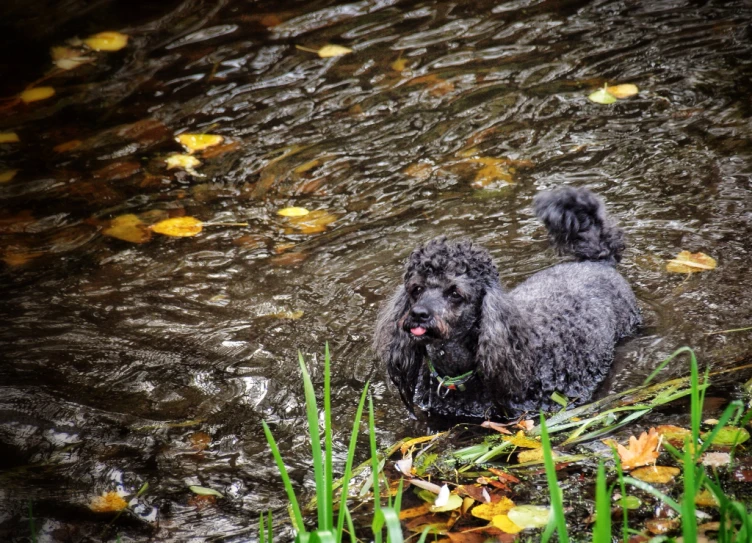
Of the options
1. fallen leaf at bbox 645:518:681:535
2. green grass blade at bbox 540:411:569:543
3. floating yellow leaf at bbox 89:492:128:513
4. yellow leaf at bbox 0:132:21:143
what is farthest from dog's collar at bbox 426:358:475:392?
yellow leaf at bbox 0:132:21:143

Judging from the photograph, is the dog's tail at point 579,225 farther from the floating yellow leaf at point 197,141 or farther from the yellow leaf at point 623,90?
the floating yellow leaf at point 197,141

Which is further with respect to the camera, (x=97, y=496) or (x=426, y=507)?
(x=97, y=496)

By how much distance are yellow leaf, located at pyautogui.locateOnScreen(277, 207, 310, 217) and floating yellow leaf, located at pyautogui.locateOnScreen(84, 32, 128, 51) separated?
396 cm

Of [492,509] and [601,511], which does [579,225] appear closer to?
[492,509]

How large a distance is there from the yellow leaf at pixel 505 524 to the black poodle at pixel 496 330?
1.32 metres

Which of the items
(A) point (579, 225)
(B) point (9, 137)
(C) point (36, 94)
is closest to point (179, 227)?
(B) point (9, 137)

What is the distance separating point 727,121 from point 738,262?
2.34 meters

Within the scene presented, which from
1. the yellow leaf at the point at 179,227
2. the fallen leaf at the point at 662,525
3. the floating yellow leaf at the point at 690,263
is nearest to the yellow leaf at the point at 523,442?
the fallen leaf at the point at 662,525

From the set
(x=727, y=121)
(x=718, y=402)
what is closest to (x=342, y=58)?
(x=727, y=121)

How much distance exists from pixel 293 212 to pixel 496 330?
3072 millimetres

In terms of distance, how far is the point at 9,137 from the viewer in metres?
8.17

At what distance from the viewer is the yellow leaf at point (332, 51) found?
9.41 m

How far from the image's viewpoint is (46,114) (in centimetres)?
855

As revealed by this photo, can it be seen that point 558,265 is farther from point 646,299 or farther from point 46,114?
point 46,114
